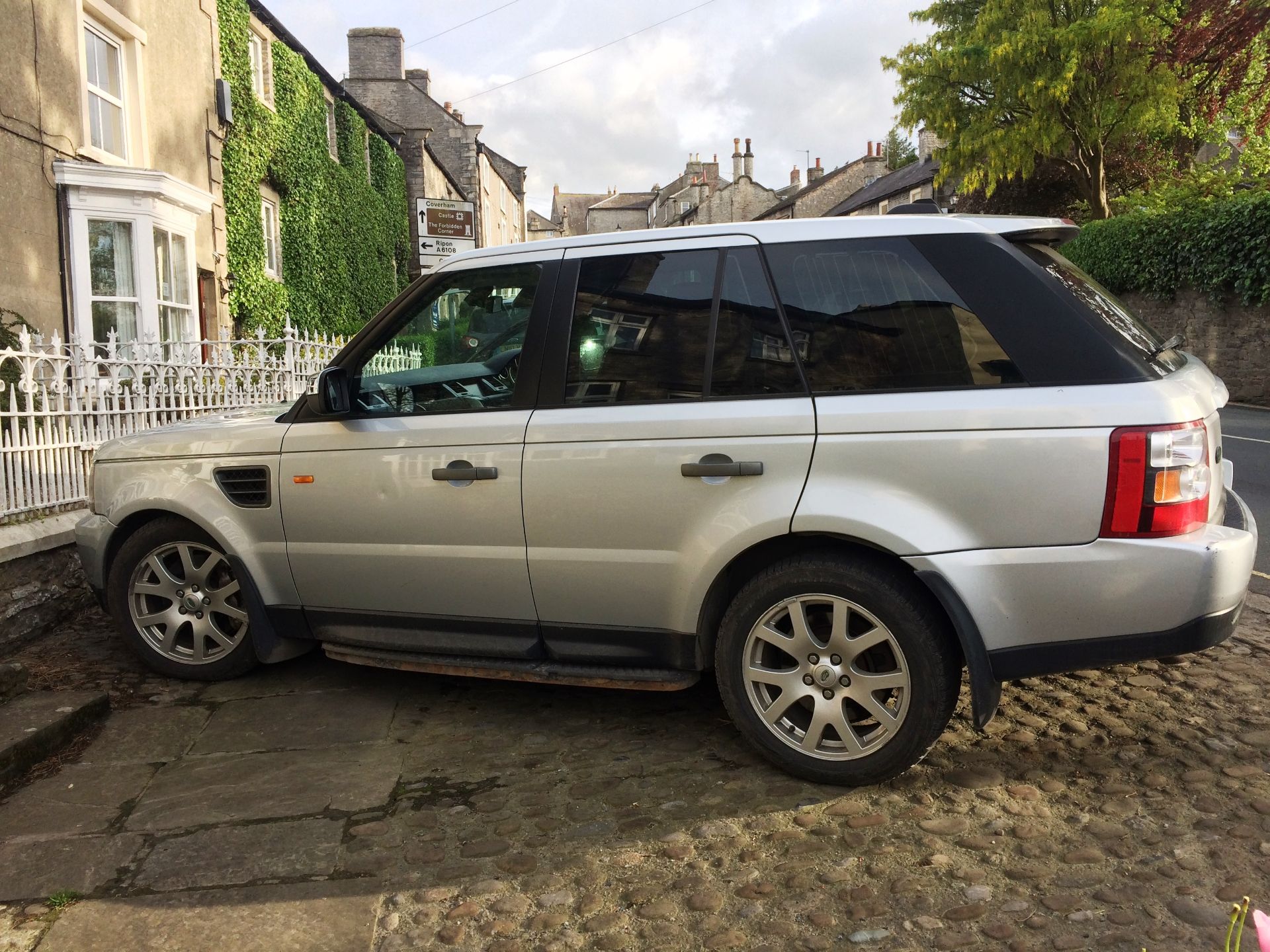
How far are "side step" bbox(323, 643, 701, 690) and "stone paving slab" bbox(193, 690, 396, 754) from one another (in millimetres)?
251

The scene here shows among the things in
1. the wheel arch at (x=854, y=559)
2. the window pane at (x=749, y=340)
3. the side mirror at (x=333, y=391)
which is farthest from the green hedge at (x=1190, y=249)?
the side mirror at (x=333, y=391)

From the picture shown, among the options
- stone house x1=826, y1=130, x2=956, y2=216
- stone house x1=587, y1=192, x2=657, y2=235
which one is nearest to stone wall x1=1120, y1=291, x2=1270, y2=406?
stone house x1=826, y1=130, x2=956, y2=216

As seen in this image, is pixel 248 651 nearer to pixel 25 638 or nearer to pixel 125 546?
pixel 125 546

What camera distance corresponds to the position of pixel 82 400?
6922mm

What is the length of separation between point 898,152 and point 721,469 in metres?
78.8

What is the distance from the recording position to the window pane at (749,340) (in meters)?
3.52

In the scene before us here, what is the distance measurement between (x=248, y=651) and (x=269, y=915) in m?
2.11

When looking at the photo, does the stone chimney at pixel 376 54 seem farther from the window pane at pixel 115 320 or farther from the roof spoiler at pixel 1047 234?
the roof spoiler at pixel 1047 234

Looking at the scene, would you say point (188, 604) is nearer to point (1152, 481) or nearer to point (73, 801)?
point (73, 801)

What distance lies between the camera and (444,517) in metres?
3.99

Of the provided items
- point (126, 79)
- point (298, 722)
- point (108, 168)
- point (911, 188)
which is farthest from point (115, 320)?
point (911, 188)

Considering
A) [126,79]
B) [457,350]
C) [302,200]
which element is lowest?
[457,350]

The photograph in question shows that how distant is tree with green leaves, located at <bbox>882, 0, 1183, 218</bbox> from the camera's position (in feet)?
85.9

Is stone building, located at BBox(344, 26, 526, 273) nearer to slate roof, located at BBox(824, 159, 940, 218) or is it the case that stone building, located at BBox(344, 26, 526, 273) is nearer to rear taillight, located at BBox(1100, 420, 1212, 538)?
slate roof, located at BBox(824, 159, 940, 218)
